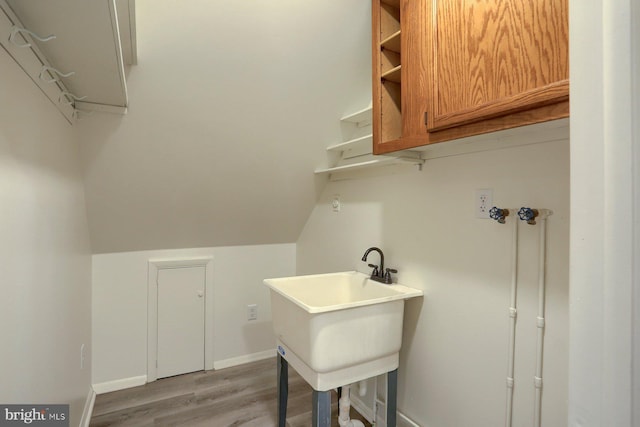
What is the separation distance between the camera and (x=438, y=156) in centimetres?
155

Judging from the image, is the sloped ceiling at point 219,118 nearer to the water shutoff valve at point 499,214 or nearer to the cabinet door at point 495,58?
the cabinet door at point 495,58

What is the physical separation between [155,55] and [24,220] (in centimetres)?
95

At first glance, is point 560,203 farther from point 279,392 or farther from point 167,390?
point 167,390

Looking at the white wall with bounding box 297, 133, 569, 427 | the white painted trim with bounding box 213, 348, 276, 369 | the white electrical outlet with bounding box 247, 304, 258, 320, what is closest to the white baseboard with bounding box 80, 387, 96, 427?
the white painted trim with bounding box 213, 348, 276, 369

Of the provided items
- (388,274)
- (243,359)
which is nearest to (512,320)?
(388,274)

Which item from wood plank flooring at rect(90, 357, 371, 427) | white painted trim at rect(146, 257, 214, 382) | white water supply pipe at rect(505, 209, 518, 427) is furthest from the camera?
white painted trim at rect(146, 257, 214, 382)

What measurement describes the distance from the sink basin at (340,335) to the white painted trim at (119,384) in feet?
4.56

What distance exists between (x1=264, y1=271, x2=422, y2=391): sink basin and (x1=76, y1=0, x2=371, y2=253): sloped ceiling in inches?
35.9

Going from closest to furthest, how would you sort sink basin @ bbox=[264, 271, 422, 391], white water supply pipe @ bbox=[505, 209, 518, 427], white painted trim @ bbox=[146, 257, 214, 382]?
white water supply pipe @ bbox=[505, 209, 518, 427]
sink basin @ bbox=[264, 271, 422, 391]
white painted trim @ bbox=[146, 257, 214, 382]

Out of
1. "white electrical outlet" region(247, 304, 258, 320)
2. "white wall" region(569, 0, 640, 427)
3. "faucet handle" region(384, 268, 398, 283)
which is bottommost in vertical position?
"white electrical outlet" region(247, 304, 258, 320)

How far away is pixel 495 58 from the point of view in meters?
0.96

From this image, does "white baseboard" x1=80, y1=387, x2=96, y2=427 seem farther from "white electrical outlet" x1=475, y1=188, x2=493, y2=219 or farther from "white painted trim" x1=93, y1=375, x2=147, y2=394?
"white electrical outlet" x1=475, y1=188, x2=493, y2=219

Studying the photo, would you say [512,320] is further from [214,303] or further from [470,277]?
[214,303]

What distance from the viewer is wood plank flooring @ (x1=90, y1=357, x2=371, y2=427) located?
1.95m
